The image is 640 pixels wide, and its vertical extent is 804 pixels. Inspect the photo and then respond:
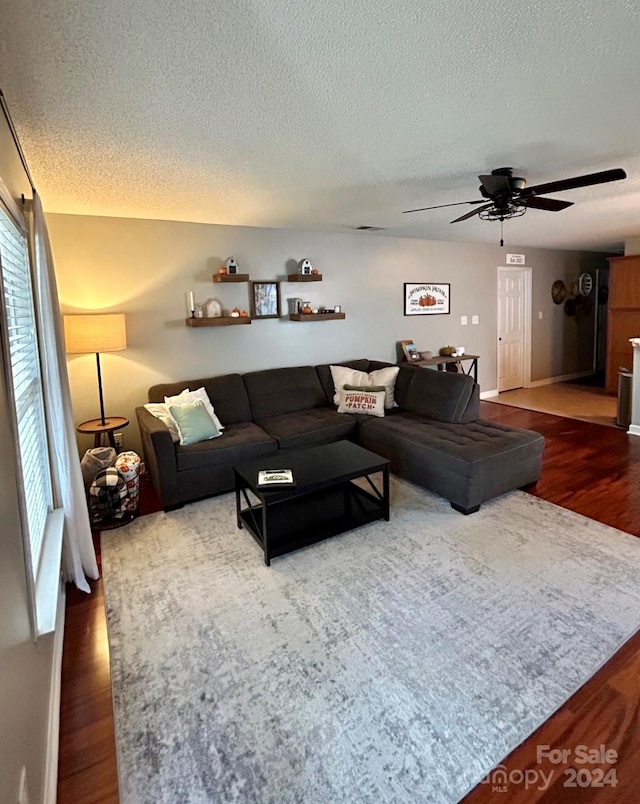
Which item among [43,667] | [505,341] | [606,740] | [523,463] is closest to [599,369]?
[505,341]

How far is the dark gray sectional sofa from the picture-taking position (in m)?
3.27

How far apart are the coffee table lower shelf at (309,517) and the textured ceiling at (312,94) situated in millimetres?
1985

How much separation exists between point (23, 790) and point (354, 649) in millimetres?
1260

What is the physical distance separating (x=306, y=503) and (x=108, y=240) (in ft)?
9.31

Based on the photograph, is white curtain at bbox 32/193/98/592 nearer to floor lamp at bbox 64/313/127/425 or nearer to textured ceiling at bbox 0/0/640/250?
textured ceiling at bbox 0/0/640/250

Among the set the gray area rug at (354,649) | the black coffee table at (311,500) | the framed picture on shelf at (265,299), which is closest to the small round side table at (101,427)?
the gray area rug at (354,649)

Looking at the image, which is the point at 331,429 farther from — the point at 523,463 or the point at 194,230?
the point at 194,230

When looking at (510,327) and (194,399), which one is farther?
(510,327)

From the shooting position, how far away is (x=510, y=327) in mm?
6961

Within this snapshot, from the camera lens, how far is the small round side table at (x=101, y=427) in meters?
3.46

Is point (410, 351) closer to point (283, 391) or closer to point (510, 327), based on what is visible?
point (283, 391)

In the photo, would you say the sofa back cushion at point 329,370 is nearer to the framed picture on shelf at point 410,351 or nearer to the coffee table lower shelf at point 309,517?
the framed picture on shelf at point 410,351

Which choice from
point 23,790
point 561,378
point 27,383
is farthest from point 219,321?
point 561,378

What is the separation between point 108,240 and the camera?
3850mm
